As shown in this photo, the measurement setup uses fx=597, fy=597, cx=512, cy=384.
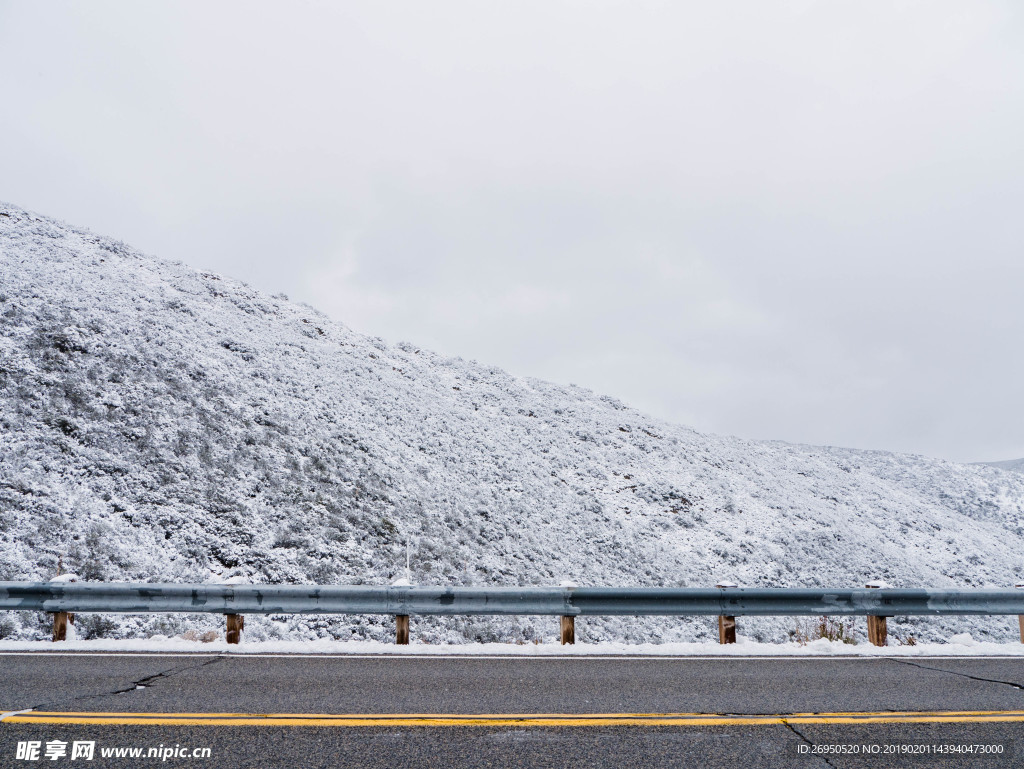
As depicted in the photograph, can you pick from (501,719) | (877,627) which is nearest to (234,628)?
(501,719)

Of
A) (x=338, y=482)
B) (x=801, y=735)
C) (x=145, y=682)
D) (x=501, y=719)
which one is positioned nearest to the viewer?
(x=801, y=735)

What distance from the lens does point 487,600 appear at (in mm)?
8703

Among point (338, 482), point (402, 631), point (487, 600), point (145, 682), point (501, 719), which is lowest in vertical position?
point (402, 631)

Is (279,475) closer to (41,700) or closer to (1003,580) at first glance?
(41,700)

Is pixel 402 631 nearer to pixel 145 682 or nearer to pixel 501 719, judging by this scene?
pixel 145 682

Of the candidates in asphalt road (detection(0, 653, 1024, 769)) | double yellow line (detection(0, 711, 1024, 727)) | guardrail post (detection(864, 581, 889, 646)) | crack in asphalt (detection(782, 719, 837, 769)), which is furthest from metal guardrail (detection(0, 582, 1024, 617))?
crack in asphalt (detection(782, 719, 837, 769))

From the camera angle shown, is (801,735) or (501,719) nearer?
(801,735)

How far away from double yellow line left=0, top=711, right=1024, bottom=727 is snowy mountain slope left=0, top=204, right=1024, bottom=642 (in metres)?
7.02

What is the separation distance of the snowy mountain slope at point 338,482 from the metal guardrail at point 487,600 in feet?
9.20

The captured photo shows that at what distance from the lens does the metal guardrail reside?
27.8 ft

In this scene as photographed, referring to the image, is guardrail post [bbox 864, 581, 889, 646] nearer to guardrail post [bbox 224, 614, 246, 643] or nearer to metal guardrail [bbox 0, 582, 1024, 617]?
metal guardrail [bbox 0, 582, 1024, 617]

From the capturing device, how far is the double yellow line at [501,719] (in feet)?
15.8

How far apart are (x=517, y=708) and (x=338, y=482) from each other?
13926 mm

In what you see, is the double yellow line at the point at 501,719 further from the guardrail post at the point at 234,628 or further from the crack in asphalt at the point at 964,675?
the guardrail post at the point at 234,628
